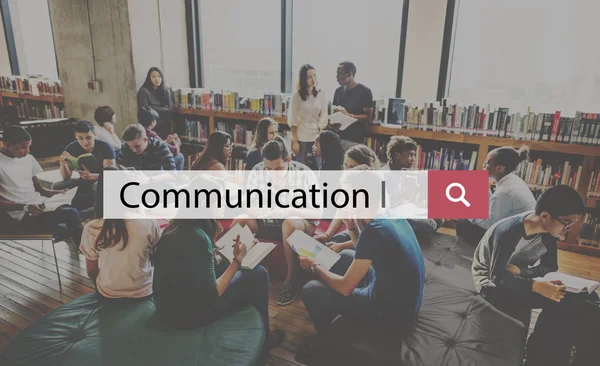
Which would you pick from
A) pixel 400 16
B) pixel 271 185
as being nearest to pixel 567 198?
pixel 271 185

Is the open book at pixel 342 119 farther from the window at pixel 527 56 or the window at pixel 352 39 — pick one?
the window at pixel 527 56

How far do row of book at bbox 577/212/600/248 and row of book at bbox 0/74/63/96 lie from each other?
8.29 metres

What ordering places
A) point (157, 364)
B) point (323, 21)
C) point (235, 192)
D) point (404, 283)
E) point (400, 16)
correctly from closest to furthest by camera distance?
point (157, 364)
point (404, 283)
point (235, 192)
point (400, 16)
point (323, 21)

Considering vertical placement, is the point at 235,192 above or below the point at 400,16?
below

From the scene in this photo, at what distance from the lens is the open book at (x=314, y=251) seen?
233 cm

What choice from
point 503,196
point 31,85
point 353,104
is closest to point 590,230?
point 503,196

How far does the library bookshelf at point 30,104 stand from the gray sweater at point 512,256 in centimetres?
797

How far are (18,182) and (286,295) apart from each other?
90.7 inches

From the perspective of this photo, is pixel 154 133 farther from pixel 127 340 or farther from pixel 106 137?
pixel 127 340

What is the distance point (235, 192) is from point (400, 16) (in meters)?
2.77

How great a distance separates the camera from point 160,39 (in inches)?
235

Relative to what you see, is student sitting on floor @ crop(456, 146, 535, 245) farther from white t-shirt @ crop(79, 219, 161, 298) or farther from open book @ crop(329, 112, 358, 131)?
white t-shirt @ crop(79, 219, 161, 298)

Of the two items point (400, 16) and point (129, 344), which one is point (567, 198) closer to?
point (129, 344)

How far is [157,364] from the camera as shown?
5.42ft
